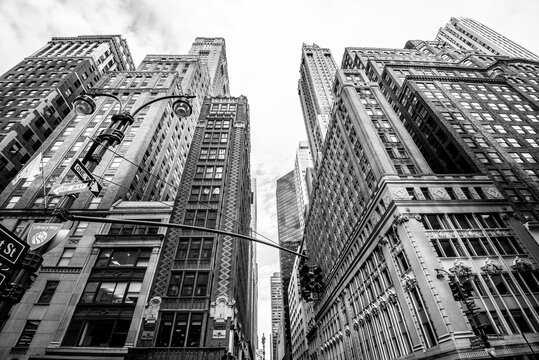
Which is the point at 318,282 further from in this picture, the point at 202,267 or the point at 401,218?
the point at 202,267

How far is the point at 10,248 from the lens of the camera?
765 centimetres

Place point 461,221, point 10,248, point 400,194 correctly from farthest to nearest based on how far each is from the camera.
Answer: point 400,194
point 461,221
point 10,248

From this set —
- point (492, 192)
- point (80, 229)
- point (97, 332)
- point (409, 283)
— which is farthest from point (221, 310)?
point (492, 192)

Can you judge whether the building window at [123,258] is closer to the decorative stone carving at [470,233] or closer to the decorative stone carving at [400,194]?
the decorative stone carving at [400,194]

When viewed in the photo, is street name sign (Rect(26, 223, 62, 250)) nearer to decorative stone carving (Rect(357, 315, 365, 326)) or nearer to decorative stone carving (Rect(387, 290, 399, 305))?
decorative stone carving (Rect(387, 290, 399, 305))

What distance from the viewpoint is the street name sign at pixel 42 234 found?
7.23 metres

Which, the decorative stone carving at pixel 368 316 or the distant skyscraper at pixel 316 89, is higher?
the distant skyscraper at pixel 316 89

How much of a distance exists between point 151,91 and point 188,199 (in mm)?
34355

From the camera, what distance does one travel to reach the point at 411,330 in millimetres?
30578

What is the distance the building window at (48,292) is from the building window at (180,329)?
484 inches

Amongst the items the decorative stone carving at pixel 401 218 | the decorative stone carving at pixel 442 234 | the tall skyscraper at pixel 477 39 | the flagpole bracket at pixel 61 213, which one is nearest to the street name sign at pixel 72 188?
the flagpole bracket at pixel 61 213

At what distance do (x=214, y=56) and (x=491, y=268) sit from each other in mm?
132873

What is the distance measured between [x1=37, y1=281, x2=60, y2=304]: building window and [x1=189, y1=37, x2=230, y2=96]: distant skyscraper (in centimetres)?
10296

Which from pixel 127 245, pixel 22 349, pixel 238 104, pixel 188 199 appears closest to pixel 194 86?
pixel 238 104
